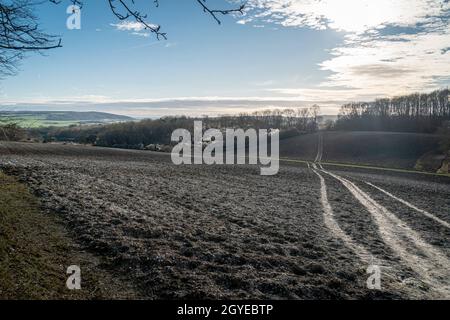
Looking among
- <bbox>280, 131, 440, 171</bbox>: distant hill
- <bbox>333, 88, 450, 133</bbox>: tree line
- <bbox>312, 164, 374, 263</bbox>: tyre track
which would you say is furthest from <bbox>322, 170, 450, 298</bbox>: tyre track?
<bbox>333, 88, 450, 133</bbox>: tree line

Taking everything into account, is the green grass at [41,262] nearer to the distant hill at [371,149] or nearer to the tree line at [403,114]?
the distant hill at [371,149]

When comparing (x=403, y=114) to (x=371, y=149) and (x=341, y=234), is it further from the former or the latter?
(x=341, y=234)

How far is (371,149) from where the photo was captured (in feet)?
279

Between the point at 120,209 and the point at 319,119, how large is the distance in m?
183

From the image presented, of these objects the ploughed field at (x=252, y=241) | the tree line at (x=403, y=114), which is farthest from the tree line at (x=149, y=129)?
the ploughed field at (x=252, y=241)

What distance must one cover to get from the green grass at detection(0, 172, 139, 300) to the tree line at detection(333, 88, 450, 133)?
11761cm

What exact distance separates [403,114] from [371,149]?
69.7m

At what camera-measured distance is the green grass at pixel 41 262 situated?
6344 millimetres

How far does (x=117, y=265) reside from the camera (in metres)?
7.93

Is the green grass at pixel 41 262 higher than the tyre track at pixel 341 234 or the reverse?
higher

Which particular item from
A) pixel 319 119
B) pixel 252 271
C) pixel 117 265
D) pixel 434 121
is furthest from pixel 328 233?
pixel 319 119

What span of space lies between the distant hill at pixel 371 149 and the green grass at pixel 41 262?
64446 millimetres

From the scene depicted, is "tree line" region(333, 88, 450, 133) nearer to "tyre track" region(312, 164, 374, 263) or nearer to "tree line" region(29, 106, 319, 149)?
"tree line" region(29, 106, 319, 149)
